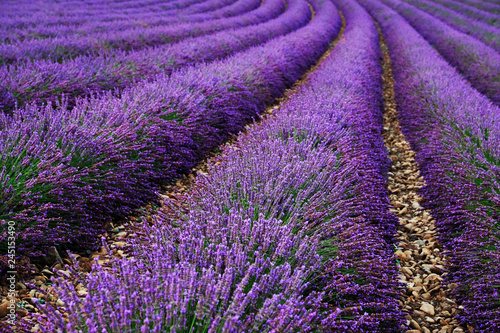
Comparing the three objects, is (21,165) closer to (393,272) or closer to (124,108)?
(124,108)

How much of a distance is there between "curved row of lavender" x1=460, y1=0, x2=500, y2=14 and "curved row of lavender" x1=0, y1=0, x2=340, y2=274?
1666 centimetres

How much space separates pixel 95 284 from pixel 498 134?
10.9 ft

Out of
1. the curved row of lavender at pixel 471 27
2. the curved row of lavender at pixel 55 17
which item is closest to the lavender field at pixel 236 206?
the curved row of lavender at pixel 55 17

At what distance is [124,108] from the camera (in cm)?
314

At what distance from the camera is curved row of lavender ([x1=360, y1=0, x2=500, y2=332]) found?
188 centimetres

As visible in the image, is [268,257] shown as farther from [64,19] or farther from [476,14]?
[476,14]

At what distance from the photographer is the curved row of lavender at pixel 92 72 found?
10.8 feet

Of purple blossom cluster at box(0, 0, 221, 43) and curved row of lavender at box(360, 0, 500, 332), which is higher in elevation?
purple blossom cluster at box(0, 0, 221, 43)

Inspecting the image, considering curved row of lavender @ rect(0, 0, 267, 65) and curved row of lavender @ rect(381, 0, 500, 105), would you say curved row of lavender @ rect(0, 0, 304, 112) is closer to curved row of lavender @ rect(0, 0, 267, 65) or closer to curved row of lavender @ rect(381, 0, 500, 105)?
curved row of lavender @ rect(0, 0, 267, 65)

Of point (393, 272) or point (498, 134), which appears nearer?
point (393, 272)

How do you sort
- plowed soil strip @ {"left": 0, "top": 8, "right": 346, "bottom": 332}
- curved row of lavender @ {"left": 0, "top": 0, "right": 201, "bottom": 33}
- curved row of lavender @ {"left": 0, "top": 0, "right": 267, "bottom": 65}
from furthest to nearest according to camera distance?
curved row of lavender @ {"left": 0, "top": 0, "right": 201, "bottom": 33} → curved row of lavender @ {"left": 0, "top": 0, "right": 267, "bottom": 65} → plowed soil strip @ {"left": 0, "top": 8, "right": 346, "bottom": 332}

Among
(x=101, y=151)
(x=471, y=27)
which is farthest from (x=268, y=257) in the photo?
(x=471, y=27)

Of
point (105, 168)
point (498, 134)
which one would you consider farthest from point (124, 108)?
point (498, 134)

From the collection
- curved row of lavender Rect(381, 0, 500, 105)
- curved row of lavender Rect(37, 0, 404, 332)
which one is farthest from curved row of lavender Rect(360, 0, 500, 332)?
curved row of lavender Rect(381, 0, 500, 105)
